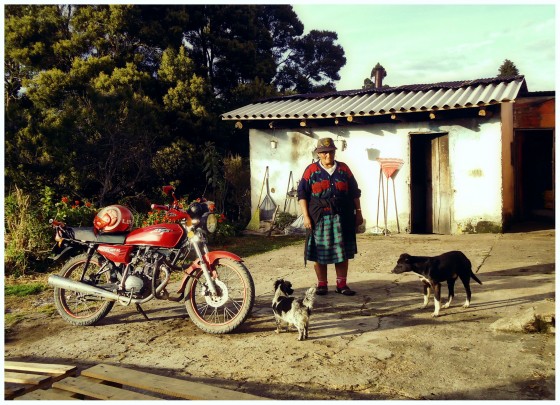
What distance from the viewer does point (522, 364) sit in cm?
381

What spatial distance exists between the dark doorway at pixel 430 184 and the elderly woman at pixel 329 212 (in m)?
6.43

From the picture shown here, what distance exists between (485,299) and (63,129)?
9591mm

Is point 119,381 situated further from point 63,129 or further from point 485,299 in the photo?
point 63,129

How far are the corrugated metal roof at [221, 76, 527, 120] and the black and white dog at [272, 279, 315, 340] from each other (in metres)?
7.77

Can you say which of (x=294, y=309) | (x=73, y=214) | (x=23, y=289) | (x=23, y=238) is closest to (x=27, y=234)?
(x=23, y=238)

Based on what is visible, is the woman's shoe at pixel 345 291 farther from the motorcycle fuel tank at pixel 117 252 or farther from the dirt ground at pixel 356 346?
the motorcycle fuel tank at pixel 117 252

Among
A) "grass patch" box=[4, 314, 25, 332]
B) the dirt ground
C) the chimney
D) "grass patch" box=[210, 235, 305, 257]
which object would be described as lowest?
the dirt ground

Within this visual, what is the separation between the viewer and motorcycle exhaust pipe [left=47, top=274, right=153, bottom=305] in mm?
5055

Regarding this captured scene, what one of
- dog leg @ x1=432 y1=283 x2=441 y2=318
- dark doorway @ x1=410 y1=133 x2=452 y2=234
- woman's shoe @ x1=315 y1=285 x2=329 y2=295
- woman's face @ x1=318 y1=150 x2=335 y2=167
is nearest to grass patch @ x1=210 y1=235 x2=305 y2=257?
dark doorway @ x1=410 y1=133 x2=452 y2=234

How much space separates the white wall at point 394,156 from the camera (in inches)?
449

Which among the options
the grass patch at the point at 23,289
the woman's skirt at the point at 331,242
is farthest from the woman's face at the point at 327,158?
the grass patch at the point at 23,289

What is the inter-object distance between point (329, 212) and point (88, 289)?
→ 2788 mm

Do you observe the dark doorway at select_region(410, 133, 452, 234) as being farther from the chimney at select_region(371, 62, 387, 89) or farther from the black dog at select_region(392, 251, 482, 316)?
the black dog at select_region(392, 251, 482, 316)

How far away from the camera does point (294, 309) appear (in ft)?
15.0
